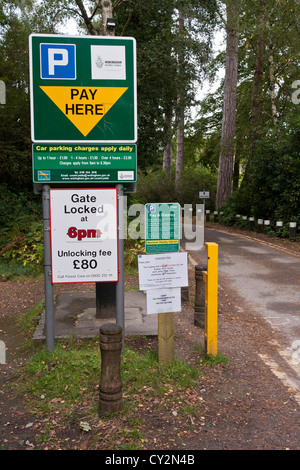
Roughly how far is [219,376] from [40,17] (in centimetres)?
1603

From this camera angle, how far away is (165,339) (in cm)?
467

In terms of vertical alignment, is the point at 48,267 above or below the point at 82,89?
below

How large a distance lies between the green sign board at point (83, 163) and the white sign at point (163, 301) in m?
1.30

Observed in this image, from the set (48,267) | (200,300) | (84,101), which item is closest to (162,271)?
(48,267)

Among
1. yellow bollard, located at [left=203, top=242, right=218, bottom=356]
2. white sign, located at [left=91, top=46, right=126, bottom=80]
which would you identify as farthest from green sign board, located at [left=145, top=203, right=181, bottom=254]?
white sign, located at [left=91, top=46, right=126, bottom=80]

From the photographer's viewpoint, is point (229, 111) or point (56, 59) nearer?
point (56, 59)

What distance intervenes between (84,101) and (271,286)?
19.9 feet

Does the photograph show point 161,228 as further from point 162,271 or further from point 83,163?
point 83,163

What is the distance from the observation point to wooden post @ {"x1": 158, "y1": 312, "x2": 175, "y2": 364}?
15.4ft

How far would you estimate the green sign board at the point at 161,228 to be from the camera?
457 centimetres

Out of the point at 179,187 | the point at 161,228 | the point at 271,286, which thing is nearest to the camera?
the point at 161,228

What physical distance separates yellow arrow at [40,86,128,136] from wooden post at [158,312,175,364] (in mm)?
2219

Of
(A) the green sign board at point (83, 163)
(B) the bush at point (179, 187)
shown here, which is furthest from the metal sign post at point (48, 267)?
(B) the bush at point (179, 187)

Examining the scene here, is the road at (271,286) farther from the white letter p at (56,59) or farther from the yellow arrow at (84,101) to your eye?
the white letter p at (56,59)
